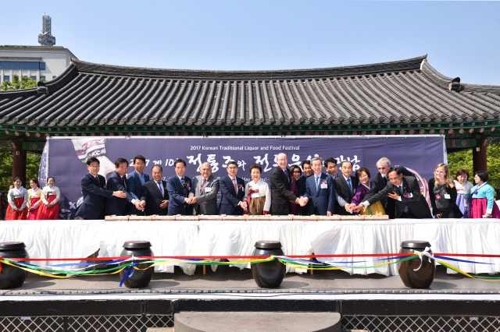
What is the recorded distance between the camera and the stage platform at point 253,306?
3902mm

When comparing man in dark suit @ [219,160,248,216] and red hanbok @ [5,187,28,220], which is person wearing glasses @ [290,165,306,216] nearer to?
man in dark suit @ [219,160,248,216]

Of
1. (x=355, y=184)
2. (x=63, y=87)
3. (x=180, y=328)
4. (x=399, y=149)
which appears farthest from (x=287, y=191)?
(x=63, y=87)

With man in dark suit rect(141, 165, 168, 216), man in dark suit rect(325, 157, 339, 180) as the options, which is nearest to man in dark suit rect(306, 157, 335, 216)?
man in dark suit rect(325, 157, 339, 180)

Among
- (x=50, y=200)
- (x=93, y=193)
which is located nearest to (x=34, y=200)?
(x=50, y=200)

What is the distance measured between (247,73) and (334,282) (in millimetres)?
8415

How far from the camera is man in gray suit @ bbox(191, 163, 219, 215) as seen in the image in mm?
5883

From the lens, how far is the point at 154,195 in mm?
6254

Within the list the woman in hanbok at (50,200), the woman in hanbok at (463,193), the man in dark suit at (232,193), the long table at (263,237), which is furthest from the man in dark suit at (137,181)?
the woman in hanbok at (463,193)

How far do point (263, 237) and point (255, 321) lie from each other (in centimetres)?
135

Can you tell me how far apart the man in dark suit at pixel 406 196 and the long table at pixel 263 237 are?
2.17 ft

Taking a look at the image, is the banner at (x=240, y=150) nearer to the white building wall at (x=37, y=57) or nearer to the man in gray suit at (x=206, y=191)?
the man in gray suit at (x=206, y=191)

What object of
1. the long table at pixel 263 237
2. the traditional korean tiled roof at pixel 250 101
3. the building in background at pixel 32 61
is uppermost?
the building in background at pixel 32 61

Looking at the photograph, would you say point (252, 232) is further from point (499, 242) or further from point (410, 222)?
point (499, 242)

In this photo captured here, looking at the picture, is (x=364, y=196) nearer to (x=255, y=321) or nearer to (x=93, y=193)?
(x=255, y=321)
